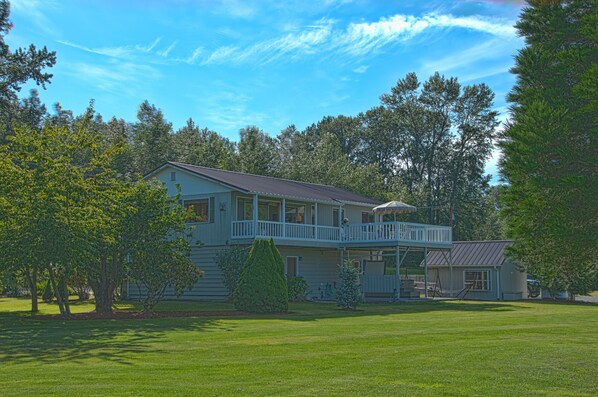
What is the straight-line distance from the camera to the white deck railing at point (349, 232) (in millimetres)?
32625

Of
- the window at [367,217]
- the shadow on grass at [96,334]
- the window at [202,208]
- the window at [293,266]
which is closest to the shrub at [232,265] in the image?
the window at [202,208]

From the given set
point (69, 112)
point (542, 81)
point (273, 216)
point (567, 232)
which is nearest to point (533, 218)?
point (567, 232)

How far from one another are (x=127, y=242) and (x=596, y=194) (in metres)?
17.4

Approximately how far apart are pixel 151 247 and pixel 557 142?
54.4 ft

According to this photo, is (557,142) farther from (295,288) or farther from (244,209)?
(244,209)

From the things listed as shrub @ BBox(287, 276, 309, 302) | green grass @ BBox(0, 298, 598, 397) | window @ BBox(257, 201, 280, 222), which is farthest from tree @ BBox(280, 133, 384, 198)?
green grass @ BBox(0, 298, 598, 397)

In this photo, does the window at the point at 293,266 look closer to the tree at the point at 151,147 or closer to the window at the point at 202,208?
the window at the point at 202,208

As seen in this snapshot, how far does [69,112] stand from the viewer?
71125 millimetres

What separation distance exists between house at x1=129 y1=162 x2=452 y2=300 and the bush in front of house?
7.16 m

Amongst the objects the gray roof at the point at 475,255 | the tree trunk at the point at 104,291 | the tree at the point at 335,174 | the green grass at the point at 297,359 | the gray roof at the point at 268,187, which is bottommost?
the green grass at the point at 297,359

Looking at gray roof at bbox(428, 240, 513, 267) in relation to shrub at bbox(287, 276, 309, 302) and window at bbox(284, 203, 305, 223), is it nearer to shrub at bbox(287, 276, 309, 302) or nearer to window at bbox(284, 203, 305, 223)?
window at bbox(284, 203, 305, 223)

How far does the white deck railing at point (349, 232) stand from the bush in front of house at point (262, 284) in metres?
7.23

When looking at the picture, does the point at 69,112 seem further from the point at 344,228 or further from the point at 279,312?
the point at 279,312

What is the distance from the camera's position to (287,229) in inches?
1337
